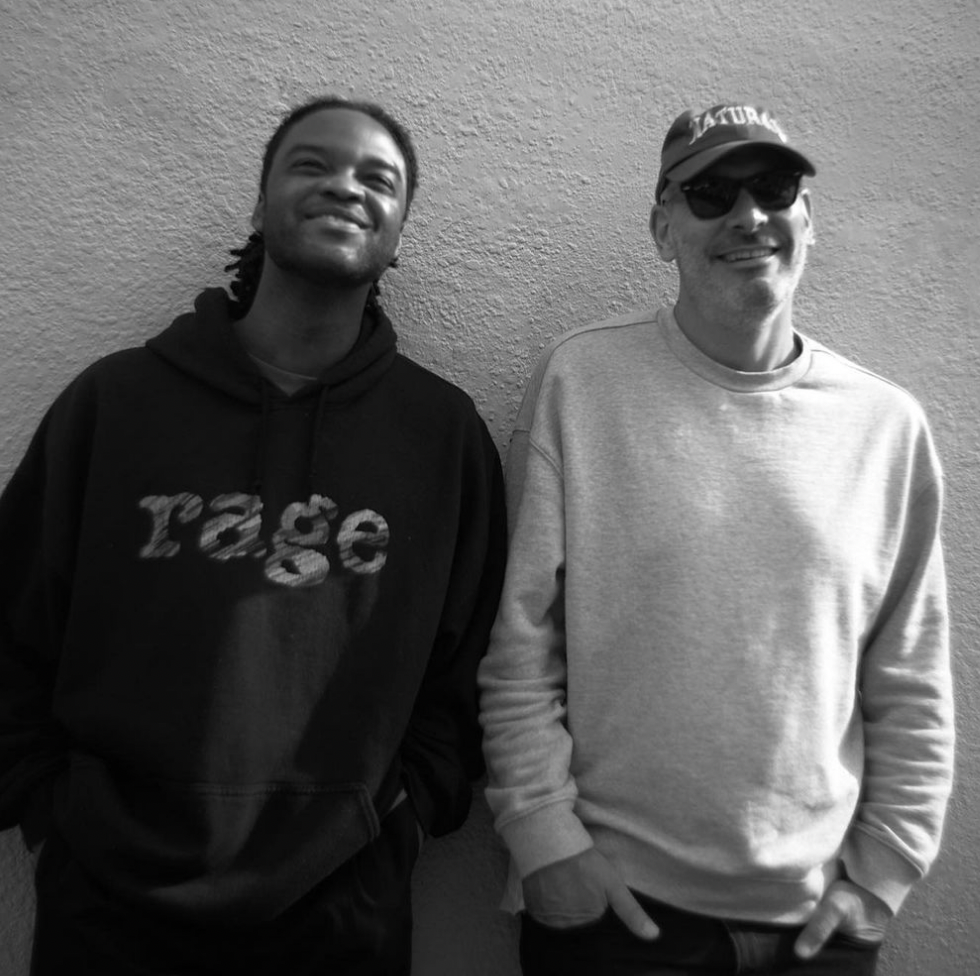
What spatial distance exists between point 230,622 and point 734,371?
125cm

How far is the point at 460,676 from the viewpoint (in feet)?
6.54

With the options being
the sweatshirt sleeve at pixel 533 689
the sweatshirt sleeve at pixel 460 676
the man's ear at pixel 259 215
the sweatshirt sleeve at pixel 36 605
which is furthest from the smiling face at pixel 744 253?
the sweatshirt sleeve at pixel 36 605

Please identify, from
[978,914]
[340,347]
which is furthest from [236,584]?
[978,914]

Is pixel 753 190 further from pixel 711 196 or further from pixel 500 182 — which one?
pixel 500 182

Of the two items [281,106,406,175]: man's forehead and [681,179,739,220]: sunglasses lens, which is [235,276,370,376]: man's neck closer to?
[281,106,406,175]: man's forehead

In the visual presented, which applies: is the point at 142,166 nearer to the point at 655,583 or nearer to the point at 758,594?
the point at 655,583

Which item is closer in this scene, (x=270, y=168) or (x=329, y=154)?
(x=329, y=154)

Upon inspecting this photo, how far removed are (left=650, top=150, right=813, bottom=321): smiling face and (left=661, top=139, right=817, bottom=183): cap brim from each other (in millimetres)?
24

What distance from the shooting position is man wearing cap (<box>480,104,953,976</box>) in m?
Answer: 1.79

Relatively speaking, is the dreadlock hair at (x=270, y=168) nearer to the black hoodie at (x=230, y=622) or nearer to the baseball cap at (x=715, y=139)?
the black hoodie at (x=230, y=622)

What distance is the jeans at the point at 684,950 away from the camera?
1770 mm

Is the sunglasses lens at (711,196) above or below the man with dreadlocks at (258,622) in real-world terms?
above

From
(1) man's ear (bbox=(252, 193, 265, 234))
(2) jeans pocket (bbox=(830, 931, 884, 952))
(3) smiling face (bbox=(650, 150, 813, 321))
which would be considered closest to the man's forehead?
(1) man's ear (bbox=(252, 193, 265, 234))

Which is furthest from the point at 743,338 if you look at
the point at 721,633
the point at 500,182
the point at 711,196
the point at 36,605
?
the point at 36,605
